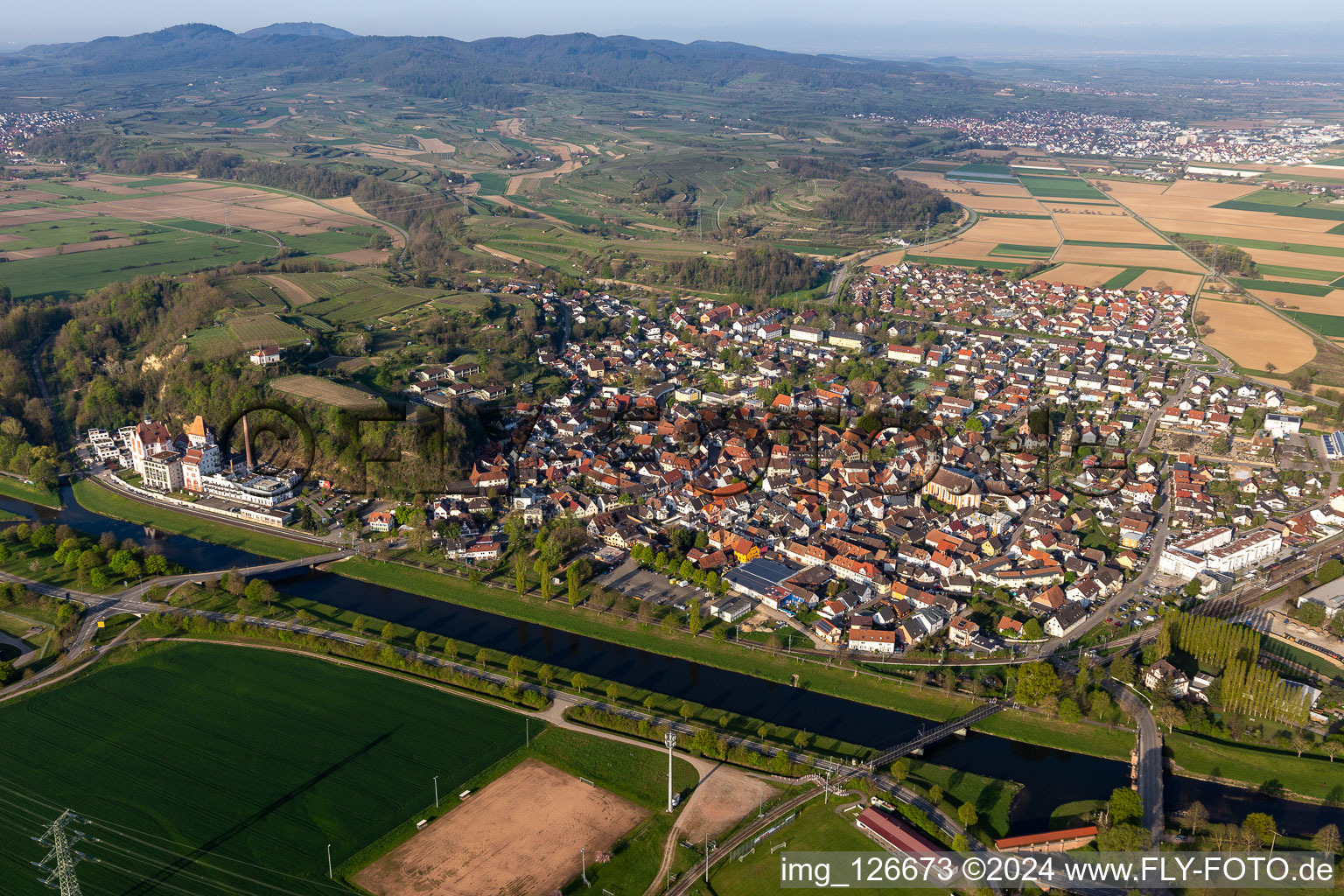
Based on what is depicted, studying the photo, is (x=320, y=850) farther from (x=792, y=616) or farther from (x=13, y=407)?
(x=13, y=407)

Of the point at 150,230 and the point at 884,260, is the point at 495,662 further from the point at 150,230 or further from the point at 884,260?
the point at 150,230

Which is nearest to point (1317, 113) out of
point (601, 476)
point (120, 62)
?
point (601, 476)

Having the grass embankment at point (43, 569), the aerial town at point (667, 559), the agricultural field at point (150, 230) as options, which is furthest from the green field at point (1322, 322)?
the agricultural field at point (150, 230)

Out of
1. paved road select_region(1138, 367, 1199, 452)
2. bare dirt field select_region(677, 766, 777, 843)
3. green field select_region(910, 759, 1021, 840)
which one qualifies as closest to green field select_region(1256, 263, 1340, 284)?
paved road select_region(1138, 367, 1199, 452)

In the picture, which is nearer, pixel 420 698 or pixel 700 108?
pixel 420 698

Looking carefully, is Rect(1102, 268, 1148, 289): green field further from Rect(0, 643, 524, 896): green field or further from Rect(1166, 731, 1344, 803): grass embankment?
Rect(0, 643, 524, 896): green field

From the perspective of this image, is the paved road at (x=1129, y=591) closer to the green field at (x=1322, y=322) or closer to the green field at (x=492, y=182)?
the green field at (x=1322, y=322)

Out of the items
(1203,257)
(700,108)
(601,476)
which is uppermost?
(700,108)
